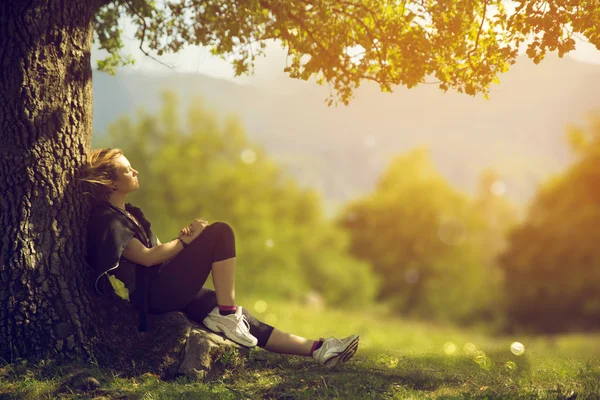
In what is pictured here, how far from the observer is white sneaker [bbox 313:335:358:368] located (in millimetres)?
5746

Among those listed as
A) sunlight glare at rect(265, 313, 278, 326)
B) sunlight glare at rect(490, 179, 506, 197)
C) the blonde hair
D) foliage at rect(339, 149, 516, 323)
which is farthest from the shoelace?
sunlight glare at rect(490, 179, 506, 197)

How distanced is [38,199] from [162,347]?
6.04 ft

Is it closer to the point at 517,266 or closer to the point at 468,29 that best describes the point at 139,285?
the point at 468,29

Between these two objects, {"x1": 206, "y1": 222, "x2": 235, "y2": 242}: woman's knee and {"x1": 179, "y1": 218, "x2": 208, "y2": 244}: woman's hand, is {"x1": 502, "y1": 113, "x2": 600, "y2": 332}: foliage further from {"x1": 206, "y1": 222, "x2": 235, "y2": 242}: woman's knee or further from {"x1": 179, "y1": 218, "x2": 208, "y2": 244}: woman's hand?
{"x1": 179, "y1": 218, "x2": 208, "y2": 244}: woman's hand

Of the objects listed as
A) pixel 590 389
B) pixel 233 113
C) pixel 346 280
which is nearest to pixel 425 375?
pixel 590 389

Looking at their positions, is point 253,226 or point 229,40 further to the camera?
point 253,226

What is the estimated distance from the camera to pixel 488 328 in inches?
1242

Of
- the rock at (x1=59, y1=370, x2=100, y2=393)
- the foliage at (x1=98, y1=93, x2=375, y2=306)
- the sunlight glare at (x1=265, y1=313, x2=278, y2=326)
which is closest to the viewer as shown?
the rock at (x1=59, y1=370, x2=100, y2=393)

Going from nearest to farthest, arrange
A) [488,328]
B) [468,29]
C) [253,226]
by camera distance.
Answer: [468,29]
[253,226]
[488,328]

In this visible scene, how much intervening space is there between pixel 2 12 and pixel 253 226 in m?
21.4

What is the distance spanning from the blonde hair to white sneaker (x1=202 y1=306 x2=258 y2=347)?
1.63m

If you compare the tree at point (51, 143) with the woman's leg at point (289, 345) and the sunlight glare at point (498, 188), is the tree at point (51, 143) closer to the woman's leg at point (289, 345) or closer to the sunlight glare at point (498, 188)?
the woman's leg at point (289, 345)

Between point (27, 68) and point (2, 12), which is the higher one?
point (2, 12)

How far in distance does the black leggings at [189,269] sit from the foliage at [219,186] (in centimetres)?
1734
